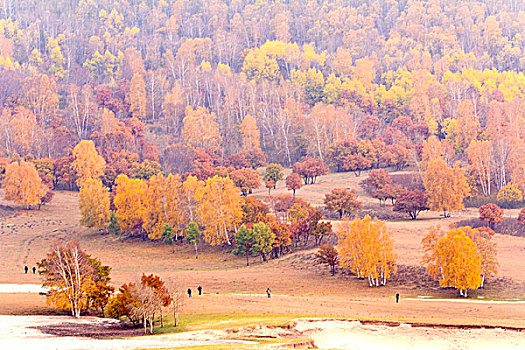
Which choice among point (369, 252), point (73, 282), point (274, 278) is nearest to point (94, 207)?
point (274, 278)

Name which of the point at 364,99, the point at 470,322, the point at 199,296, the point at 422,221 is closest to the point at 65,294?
the point at 199,296

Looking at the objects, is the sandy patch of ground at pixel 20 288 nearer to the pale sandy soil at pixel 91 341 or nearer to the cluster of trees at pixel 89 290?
the cluster of trees at pixel 89 290

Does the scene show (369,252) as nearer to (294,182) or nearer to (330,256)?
(330,256)

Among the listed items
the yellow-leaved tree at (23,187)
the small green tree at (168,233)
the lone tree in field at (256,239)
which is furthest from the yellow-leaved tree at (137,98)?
the lone tree in field at (256,239)

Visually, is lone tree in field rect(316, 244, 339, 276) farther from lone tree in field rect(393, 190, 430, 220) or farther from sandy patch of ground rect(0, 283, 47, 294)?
lone tree in field rect(393, 190, 430, 220)

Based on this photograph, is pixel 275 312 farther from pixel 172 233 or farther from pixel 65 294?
pixel 172 233

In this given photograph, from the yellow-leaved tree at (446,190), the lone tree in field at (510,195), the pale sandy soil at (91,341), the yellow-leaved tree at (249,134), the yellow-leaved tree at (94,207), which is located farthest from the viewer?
the yellow-leaved tree at (249,134)
